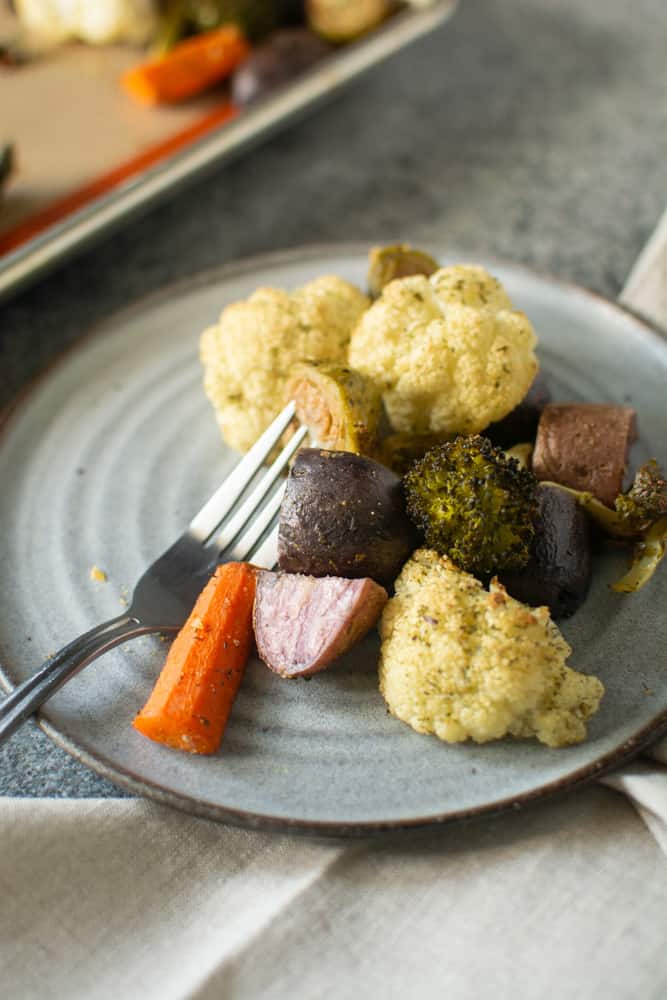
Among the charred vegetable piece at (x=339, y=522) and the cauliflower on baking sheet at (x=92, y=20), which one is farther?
the cauliflower on baking sheet at (x=92, y=20)

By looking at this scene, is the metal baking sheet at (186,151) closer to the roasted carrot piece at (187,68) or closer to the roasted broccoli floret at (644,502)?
the roasted carrot piece at (187,68)

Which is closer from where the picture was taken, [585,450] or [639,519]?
[639,519]

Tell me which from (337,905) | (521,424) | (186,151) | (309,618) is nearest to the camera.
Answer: (337,905)

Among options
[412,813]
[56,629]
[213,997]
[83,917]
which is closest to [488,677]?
[412,813]

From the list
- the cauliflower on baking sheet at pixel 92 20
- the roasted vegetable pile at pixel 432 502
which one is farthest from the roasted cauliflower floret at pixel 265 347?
the cauliflower on baking sheet at pixel 92 20

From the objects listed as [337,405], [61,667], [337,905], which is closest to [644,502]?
[337,405]

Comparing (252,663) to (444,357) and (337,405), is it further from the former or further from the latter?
(444,357)

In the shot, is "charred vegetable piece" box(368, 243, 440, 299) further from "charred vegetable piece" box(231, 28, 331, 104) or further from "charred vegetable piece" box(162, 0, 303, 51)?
"charred vegetable piece" box(162, 0, 303, 51)
